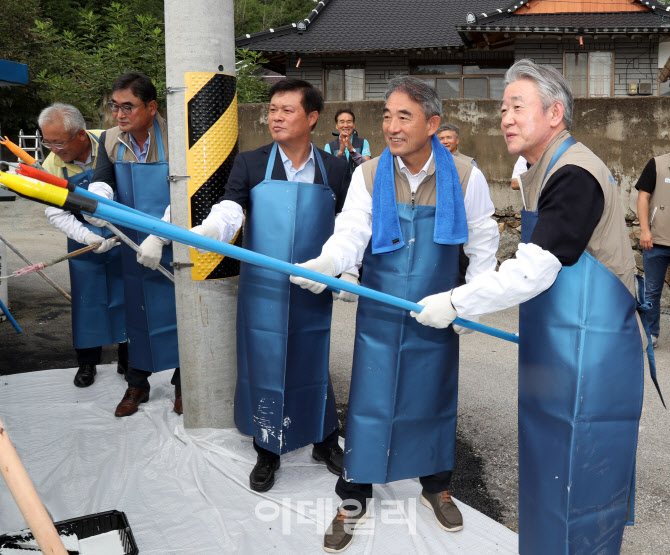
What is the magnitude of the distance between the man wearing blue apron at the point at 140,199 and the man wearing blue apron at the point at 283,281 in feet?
2.92

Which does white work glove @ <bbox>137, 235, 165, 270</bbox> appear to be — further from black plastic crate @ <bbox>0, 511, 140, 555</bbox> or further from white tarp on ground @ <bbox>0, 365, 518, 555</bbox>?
black plastic crate @ <bbox>0, 511, 140, 555</bbox>

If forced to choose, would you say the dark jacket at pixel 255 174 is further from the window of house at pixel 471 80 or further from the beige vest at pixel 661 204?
the window of house at pixel 471 80

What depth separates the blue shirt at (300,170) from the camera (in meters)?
3.39

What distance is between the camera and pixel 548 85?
92.8 inches

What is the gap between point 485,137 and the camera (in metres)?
8.82

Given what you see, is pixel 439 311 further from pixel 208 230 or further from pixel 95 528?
pixel 95 528

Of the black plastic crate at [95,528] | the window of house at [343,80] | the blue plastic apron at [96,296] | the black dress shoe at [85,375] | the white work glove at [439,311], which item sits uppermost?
the window of house at [343,80]

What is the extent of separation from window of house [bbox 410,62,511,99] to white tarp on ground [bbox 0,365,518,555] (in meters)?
13.9

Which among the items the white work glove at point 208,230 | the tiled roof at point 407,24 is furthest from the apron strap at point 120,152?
the tiled roof at point 407,24

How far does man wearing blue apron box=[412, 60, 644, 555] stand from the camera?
221cm

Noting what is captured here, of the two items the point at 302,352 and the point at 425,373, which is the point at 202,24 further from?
the point at 425,373

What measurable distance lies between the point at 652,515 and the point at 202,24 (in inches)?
126

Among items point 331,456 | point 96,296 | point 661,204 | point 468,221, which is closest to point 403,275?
point 468,221

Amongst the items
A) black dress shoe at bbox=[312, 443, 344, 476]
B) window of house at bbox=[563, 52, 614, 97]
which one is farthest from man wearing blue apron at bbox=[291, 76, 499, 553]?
window of house at bbox=[563, 52, 614, 97]
